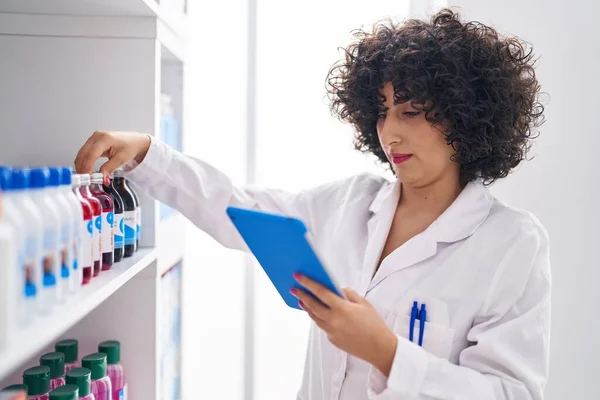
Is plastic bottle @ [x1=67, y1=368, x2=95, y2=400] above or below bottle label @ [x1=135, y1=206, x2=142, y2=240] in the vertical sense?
below

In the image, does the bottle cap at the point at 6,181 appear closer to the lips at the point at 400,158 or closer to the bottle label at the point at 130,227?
the bottle label at the point at 130,227

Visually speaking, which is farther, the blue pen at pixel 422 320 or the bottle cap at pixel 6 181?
the blue pen at pixel 422 320

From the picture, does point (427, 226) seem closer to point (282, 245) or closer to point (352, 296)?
point (352, 296)

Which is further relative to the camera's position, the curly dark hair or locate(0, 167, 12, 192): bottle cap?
the curly dark hair

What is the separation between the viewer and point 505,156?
4.48 ft

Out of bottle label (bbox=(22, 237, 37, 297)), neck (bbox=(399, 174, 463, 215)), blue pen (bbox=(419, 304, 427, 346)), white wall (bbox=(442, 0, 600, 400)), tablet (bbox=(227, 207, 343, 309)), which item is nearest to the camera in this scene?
bottle label (bbox=(22, 237, 37, 297))

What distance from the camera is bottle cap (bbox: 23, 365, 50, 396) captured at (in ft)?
3.09

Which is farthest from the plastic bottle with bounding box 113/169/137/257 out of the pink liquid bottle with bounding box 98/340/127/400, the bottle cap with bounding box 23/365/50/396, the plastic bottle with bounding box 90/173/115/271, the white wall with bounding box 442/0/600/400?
the white wall with bounding box 442/0/600/400

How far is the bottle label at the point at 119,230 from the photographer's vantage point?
45.1 inches

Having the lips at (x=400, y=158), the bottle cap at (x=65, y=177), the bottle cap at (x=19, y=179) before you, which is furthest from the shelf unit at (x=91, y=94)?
the lips at (x=400, y=158)

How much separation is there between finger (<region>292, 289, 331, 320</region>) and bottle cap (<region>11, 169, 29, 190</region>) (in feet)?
1.67

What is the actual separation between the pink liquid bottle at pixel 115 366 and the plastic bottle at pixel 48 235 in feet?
1.73

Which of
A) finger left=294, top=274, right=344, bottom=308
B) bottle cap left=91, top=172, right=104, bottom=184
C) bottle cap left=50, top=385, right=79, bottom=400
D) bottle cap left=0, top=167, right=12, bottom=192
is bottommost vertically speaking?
bottle cap left=50, top=385, right=79, bottom=400

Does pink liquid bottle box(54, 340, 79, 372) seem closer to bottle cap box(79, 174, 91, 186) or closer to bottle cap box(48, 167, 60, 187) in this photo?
bottle cap box(79, 174, 91, 186)
